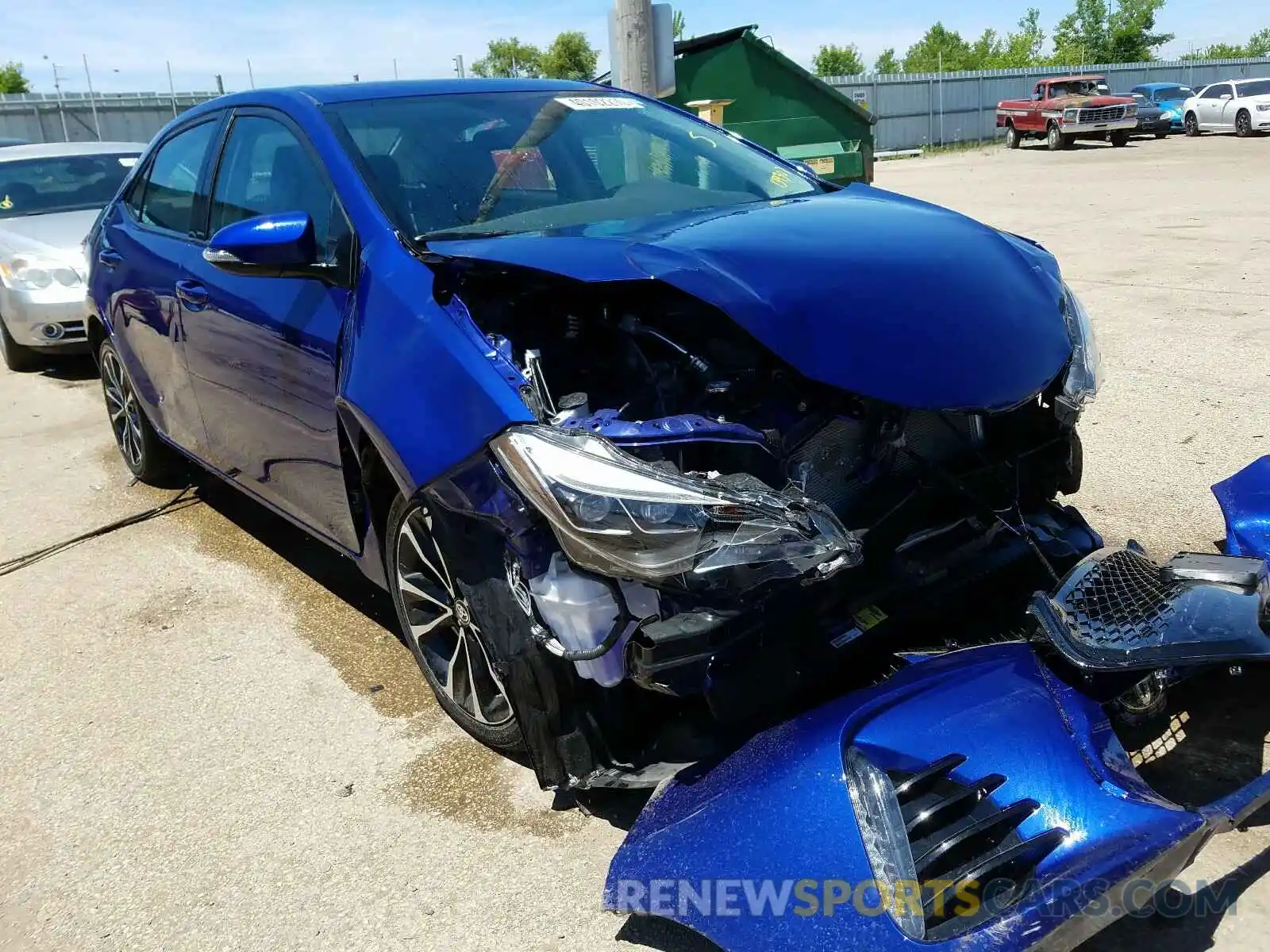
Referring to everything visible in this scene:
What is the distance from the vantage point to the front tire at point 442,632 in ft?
9.51

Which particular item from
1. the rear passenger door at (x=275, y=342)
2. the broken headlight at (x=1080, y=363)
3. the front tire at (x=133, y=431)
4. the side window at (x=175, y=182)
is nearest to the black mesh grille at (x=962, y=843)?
the broken headlight at (x=1080, y=363)

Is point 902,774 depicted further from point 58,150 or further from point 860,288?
point 58,150

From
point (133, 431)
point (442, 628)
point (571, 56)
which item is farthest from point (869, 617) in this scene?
point (571, 56)

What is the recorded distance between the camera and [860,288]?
8.55 feet

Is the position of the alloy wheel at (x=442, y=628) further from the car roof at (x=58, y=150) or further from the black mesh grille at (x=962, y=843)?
the car roof at (x=58, y=150)

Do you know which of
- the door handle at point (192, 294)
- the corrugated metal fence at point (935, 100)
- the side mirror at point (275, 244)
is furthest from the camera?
the corrugated metal fence at point (935, 100)

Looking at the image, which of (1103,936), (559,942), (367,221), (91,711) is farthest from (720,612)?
(91,711)

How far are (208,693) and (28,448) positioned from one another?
393 centimetres

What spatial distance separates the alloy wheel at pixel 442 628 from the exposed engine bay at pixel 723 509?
1.71 ft

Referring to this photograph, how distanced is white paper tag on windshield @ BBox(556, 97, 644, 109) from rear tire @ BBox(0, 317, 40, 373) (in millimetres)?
6551

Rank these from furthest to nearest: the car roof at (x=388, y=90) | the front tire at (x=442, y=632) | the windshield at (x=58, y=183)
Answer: the windshield at (x=58, y=183) < the car roof at (x=388, y=90) < the front tire at (x=442, y=632)

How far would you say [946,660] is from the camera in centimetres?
237

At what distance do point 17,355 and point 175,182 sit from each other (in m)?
5.31

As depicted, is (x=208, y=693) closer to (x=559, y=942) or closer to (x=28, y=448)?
(x=559, y=942)
